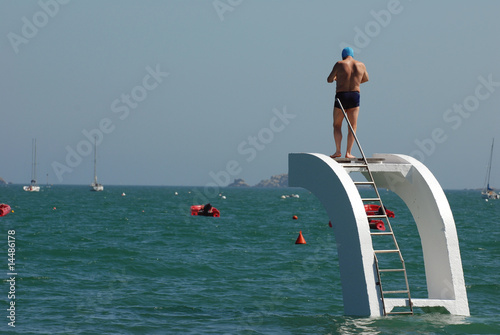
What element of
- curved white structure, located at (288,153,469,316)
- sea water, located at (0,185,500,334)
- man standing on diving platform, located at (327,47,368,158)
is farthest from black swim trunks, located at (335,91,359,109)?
sea water, located at (0,185,500,334)

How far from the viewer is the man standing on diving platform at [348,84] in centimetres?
1367

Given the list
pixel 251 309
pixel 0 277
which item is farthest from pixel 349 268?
pixel 0 277

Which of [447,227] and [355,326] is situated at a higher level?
[447,227]

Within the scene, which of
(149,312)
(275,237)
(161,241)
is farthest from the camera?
(275,237)

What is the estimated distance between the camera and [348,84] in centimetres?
1370

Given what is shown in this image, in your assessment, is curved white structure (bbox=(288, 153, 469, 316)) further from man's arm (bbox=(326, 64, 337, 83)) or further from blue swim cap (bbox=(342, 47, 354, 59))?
blue swim cap (bbox=(342, 47, 354, 59))

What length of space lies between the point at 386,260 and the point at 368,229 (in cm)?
1809

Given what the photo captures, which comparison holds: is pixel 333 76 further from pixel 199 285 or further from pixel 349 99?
pixel 199 285

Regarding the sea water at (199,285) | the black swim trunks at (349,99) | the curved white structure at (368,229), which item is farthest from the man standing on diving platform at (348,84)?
the sea water at (199,285)

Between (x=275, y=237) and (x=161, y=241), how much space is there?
769 centimetres

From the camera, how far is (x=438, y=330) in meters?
12.2

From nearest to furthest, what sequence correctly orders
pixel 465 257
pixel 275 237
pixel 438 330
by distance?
pixel 438 330 < pixel 465 257 < pixel 275 237

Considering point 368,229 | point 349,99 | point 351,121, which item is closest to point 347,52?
point 349,99

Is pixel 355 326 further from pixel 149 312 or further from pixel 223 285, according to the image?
pixel 223 285
